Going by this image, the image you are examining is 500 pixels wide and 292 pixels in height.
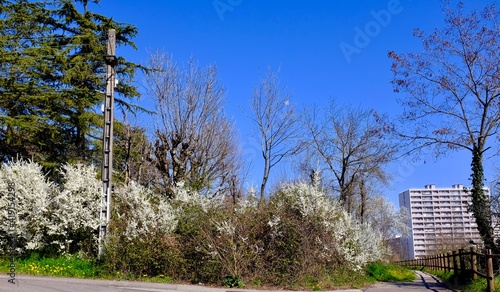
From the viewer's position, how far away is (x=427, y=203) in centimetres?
9125

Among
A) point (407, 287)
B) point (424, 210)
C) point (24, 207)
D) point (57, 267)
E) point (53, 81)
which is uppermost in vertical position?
point (53, 81)

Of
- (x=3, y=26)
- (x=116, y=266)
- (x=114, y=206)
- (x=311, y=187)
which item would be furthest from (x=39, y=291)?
(x=3, y=26)

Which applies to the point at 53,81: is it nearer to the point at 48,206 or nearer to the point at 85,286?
the point at 48,206

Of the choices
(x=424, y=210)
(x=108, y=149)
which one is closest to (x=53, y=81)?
(x=108, y=149)

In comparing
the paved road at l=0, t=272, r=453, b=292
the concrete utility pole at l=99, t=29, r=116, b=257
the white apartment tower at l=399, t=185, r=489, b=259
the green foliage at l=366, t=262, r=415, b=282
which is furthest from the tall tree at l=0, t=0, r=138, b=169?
the white apartment tower at l=399, t=185, r=489, b=259

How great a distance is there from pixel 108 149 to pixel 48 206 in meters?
2.65

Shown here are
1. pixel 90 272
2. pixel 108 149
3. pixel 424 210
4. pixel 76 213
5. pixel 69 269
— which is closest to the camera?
pixel 90 272

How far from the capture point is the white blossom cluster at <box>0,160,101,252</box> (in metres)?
13.9

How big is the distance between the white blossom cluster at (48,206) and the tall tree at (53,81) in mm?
7776

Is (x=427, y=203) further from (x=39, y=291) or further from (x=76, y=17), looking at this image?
(x=39, y=291)

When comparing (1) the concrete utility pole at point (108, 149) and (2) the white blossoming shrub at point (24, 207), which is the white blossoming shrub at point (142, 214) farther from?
(2) the white blossoming shrub at point (24, 207)

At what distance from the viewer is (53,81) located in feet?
79.7

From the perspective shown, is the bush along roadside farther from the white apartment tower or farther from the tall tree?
the white apartment tower

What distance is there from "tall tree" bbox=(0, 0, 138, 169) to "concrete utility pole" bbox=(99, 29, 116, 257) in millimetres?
7373
